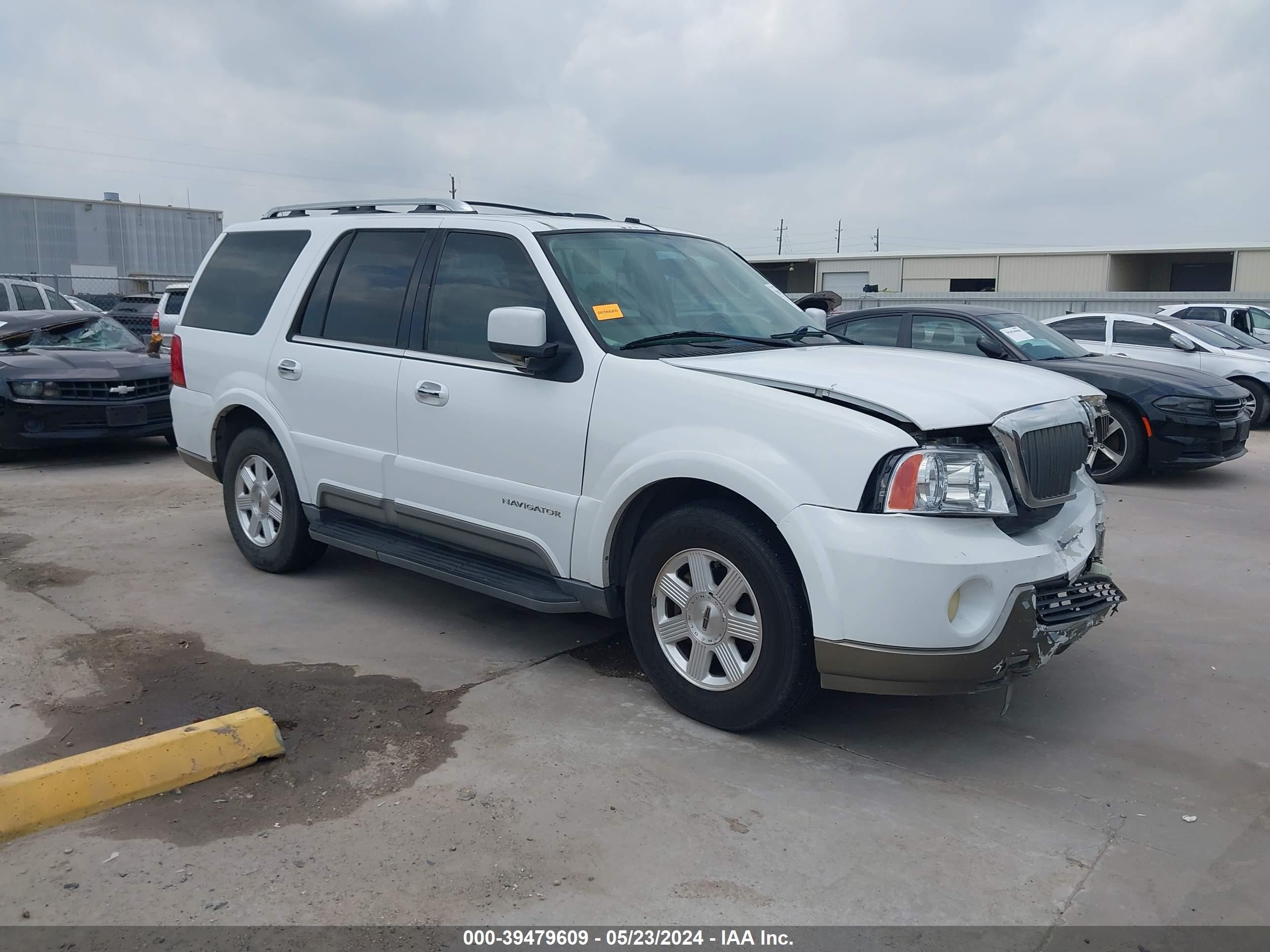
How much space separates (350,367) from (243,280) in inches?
54.7

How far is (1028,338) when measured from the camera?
9.99 meters

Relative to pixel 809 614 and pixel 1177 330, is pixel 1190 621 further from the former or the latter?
pixel 1177 330

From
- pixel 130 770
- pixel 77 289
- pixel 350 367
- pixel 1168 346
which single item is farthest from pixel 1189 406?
pixel 77 289

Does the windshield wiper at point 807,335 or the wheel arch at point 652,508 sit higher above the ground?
the windshield wiper at point 807,335

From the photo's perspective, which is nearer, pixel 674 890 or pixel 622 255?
pixel 674 890

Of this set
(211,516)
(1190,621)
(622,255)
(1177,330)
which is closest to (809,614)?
(622,255)

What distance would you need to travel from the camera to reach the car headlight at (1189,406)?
9273mm

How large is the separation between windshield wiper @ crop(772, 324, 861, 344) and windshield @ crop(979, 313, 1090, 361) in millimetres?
5016

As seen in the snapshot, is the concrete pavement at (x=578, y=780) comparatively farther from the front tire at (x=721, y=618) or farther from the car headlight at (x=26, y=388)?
the car headlight at (x=26, y=388)

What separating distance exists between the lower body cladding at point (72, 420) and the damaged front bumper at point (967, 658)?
8.05 metres

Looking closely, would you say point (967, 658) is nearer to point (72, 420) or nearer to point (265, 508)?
point (265, 508)

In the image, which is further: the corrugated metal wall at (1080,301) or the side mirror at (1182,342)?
the corrugated metal wall at (1080,301)

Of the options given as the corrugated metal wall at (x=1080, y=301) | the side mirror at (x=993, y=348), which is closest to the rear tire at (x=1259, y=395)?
the side mirror at (x=993, y=348)

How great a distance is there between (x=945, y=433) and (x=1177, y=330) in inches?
448
